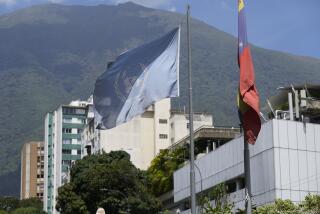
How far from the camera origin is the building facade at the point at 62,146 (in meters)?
146

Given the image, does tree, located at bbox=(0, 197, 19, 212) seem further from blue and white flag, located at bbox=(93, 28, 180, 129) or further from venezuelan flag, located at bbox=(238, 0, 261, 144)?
venezuelan flag, located at bbox=(238, 0, 261, 144)

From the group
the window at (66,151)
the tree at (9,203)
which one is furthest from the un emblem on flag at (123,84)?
the tree at (9,203)

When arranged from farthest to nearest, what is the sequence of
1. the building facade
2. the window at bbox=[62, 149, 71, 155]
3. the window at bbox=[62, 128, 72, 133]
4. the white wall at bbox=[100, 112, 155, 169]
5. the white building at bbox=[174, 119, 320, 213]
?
the window at bbox=[62, 128, 72, 133] → the window at bbox=[62, 149, 71, 155] → the building facade → the white wall at bbox=[100, 112, 155, 169] → the white building at bbox=[174, 119, 320, 213]

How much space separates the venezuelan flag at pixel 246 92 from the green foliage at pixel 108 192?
185 feet

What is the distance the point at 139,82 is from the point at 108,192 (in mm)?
52897

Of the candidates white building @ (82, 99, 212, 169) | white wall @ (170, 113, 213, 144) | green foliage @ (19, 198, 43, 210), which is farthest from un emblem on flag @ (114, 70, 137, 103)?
green foliage @ (19, 198, 43, 210)

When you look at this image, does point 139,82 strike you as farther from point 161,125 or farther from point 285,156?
point 161,125

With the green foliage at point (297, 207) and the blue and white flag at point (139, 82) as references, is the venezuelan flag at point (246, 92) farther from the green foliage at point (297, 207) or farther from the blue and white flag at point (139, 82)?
the green foliage at point (297, 207)

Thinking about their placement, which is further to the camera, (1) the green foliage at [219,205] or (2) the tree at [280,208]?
(2) the tree at [280,208]

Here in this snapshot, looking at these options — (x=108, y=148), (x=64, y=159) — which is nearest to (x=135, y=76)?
(x=108, y=148)

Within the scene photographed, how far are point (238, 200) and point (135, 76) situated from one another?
3696 centimetres

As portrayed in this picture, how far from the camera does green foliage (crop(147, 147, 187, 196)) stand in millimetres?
83750

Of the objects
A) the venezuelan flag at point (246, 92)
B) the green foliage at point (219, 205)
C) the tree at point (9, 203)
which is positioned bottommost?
the green foliage at point (219, 205)

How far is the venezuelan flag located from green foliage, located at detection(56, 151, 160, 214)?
56467 mm
